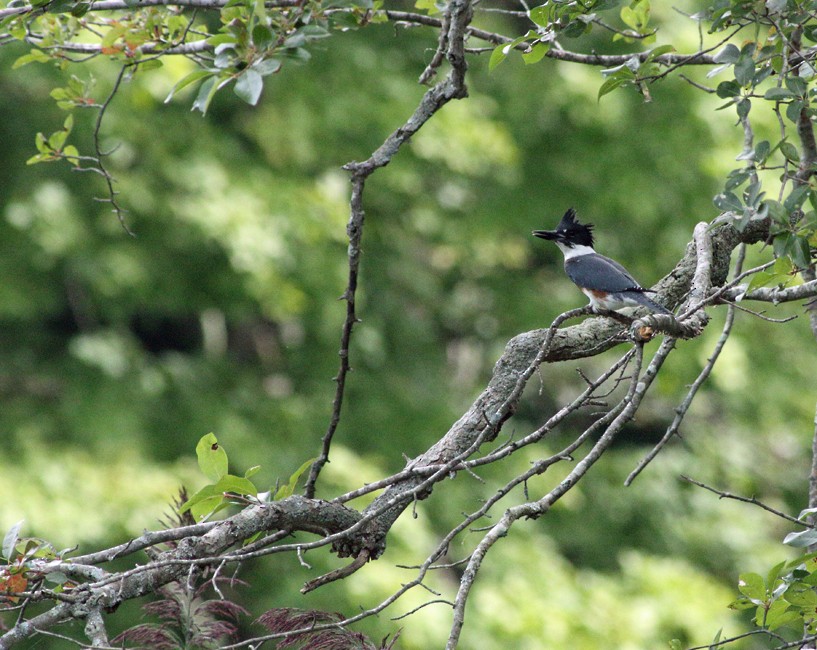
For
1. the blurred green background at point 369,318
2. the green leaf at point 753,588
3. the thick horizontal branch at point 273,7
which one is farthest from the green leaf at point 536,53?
the blurred green background at point 369,318

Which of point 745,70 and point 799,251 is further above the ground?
point 745,70

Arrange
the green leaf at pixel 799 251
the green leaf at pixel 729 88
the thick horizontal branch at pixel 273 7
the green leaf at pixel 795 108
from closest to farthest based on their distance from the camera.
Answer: the green leaf at pixel 799 251 < the green leaf at pixel 795 108 < the green leaf at pixel 729 88 < the thick horizontal branch at pixel 273 7

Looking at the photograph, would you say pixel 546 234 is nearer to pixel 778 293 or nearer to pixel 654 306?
pixel 654 306

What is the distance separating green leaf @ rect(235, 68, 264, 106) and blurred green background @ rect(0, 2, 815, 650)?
4278 mm

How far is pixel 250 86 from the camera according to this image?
1986 millimetres

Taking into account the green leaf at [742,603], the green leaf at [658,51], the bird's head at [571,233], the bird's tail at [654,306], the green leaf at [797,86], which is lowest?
the green leaf at [742,603]

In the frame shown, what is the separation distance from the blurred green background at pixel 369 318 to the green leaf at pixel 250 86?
4.28m

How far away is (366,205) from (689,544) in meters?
4.04

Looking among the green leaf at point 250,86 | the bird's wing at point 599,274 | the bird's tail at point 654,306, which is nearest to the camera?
the green leaf at point 250,86

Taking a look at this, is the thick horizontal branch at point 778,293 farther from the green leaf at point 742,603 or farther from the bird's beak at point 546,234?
the bird's beak at point 546,234

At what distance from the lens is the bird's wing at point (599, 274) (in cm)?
378

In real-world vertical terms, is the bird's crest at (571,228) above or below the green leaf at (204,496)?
above

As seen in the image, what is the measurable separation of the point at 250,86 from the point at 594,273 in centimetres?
233

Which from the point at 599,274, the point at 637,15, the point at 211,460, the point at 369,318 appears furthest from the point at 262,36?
the point at 369,318
